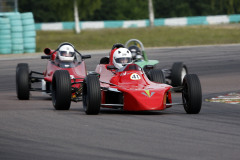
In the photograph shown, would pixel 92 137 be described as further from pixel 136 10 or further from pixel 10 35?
pixel 136 10

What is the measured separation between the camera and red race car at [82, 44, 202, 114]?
1058 cm

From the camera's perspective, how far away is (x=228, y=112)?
37.1 feet

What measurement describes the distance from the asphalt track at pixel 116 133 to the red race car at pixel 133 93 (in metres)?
0.18

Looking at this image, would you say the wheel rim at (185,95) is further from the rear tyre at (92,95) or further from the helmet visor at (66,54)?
the helmet visor at (66,54)

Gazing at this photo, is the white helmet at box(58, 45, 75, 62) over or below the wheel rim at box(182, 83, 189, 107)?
over

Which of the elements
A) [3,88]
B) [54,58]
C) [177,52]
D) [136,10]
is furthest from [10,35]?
[136,10]

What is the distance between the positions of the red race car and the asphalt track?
0.60ft

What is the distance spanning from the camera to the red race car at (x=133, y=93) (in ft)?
34.7

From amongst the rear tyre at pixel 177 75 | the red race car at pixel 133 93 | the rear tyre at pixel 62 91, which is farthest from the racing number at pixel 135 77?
the rear tyre at pixel 177 75

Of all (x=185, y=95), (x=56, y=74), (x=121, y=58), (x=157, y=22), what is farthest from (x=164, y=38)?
(x=185, y=95)

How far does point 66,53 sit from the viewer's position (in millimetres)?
15773

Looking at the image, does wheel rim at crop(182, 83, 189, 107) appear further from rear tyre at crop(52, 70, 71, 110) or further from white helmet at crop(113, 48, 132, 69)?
white helmet at crop(113, 48, 132, 69)

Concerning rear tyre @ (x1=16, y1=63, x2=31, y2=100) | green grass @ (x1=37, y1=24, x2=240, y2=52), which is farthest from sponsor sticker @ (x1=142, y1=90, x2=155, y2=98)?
green grass @ (x1=37, y1=24, x2=240, y2=52)

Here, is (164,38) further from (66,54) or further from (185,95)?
(185,95)
